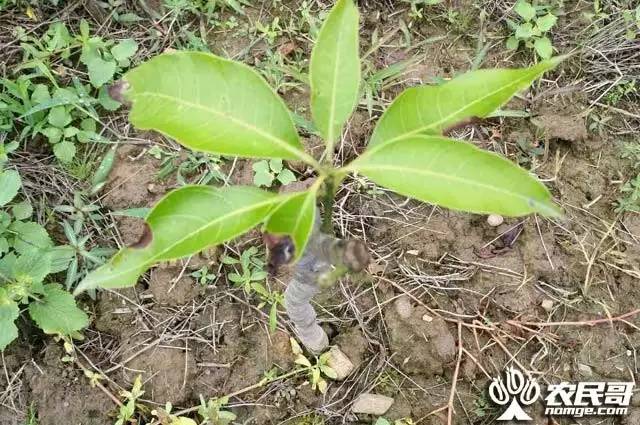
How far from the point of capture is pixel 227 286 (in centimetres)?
199

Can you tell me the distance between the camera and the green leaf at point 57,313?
1.82 meters

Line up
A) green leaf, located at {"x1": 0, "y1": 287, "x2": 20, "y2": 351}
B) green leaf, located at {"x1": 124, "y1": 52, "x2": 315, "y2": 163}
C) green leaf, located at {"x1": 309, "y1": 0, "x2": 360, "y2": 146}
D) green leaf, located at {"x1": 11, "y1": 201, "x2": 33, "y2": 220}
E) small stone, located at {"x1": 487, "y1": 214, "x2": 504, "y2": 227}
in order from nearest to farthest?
green leaf, located at {"x1": 124, "y1": 52, "x2": 315, "y2": 163}
green leaf, located at {"x1": 309, "y1": 0, "x2": 360, "y2": 146}
green leaf, located at {"x1": 0, "y1": 287, "x2": 20, "y2": 351}
green leaf, located at {"x1": 11, "y1": 201, "x2": 33, "y2": 220}
small stone, located at {"x1": 487, "y1": 214, "x2": 504, "y2": 227}

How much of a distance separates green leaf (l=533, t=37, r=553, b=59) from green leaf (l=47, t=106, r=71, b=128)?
5.48 feet

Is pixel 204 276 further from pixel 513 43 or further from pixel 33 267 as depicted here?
pixel 513 43

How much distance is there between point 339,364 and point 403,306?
0.89ft

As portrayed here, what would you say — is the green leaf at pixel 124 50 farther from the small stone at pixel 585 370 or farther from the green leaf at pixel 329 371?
the small stone at pixel 585 370

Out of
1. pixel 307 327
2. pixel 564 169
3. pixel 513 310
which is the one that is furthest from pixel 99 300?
pixel 564 169

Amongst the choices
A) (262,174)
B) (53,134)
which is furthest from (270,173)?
(53,134)

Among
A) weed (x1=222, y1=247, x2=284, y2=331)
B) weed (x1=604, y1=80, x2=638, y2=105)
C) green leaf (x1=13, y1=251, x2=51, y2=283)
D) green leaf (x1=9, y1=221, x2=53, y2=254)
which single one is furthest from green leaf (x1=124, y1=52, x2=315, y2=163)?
weed (x1=604, y1=80, x2=638, y2=105)

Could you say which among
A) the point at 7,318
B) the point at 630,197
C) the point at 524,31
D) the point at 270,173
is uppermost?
the point at 524,31

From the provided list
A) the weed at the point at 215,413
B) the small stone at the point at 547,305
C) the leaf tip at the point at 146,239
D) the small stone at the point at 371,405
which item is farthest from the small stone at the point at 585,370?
the leaf tip at the point at 146,239

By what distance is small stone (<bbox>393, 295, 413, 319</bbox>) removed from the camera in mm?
1968

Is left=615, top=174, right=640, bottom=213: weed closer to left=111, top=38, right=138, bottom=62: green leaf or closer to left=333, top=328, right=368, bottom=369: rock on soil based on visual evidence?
left=333, top=328, right=368, bottom=369: rock on soil

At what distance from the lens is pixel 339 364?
1.90 metres
